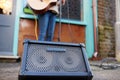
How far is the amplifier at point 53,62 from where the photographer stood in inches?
75.9

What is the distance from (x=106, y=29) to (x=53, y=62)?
4.03 metres

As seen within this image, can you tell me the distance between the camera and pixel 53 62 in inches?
81.9

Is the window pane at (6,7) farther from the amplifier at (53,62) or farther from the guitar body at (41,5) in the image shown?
the amplifier at (53,62)

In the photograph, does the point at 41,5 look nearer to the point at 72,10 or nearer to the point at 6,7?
the point at 6,7

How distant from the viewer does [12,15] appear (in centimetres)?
474

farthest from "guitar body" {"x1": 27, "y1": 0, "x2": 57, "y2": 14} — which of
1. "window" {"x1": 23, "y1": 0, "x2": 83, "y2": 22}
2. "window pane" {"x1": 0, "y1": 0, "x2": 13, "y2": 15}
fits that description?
"window" {"x1": 23, "y1": 0, "x2": 83, "y2": 22}

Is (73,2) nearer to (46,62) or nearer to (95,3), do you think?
(95,3)

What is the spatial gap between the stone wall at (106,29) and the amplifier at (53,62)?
3.48m

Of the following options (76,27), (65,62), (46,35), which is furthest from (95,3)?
(65,62)

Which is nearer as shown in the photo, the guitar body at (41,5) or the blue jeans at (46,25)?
the guitar body at (41,5)

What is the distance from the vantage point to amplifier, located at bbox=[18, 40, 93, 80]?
6.33 feet

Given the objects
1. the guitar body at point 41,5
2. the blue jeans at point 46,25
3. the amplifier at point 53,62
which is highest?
the guitar body at point 41,5

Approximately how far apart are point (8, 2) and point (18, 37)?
0.78m

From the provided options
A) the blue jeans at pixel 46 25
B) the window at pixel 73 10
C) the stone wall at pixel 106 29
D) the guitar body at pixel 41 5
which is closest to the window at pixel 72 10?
the window at pixel 73 10
